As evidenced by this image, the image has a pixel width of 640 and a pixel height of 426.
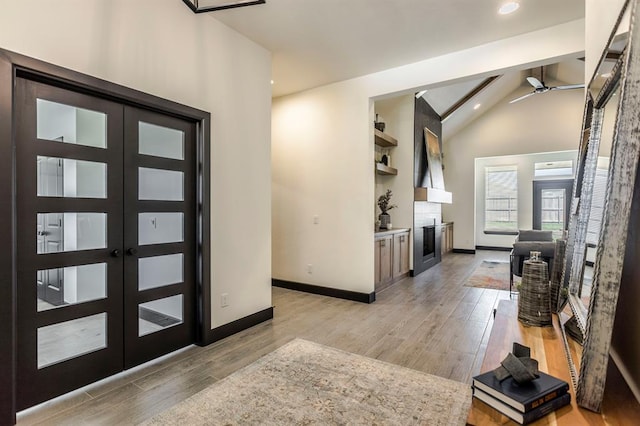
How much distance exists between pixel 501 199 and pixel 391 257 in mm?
6370

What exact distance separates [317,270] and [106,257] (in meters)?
2.99

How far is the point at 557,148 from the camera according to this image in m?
8.48

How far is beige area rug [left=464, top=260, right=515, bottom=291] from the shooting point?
17.8ft

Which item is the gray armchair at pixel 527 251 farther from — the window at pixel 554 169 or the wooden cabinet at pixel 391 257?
the window at pixel 554 169

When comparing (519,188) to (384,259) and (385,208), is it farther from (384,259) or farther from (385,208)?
(384,259)

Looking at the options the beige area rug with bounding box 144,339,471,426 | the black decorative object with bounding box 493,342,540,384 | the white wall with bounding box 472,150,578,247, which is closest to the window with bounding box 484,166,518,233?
the white wall with bounding box 472,150,578,247

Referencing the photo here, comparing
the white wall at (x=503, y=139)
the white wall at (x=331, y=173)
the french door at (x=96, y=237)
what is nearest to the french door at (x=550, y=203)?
the white wall at (x=503, y=139)

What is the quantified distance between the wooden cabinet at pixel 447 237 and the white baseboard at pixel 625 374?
7284 mm

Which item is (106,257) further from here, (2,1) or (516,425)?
(516,425)

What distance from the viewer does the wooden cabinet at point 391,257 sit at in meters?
4.93

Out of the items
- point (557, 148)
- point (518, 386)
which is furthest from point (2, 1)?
point (557, 148)

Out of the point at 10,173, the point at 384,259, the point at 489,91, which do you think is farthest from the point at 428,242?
the point at 10,173

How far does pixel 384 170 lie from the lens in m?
5.80

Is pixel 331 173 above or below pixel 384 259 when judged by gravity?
above
